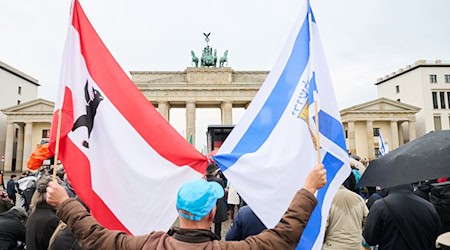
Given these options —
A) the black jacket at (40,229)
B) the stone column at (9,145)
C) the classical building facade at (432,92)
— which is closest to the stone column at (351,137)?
the classical building facade at (432,92)

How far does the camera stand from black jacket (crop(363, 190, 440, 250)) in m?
3.14

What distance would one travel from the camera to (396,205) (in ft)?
10.5

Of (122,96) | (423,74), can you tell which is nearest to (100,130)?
(122,96)

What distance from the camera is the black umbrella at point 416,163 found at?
2.73m

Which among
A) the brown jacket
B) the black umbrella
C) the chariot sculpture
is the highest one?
the chariot sculpture

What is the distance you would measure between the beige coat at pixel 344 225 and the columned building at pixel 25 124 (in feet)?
150

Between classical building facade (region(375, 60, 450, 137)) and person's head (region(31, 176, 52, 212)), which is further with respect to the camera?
classical building facade (region(375, 60, 450, 137))

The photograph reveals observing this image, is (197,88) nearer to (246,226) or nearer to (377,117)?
(377,117)

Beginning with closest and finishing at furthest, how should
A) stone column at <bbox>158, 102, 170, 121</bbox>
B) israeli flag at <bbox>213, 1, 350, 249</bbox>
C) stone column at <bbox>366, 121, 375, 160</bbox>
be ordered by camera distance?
israeli flag at <bbox>213, 1, 350, 249</bbox>, stone column at <bbox>158, 102, 170, 121</bbox>, stone column at <bbox>366, 121, 375, 160</bbox>

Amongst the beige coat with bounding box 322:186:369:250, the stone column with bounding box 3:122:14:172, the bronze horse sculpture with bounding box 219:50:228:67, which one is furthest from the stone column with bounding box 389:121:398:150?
the stone column with bounding box 3:122:14:172

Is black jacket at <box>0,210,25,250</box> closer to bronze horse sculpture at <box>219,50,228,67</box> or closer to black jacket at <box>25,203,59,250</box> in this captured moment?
black jacket at <box>25,203,59,250</box>

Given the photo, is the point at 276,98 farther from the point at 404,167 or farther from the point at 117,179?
the point at 117,179

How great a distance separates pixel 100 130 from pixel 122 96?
354 millimetres

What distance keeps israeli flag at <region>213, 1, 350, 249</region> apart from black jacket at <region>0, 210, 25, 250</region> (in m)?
2.43
